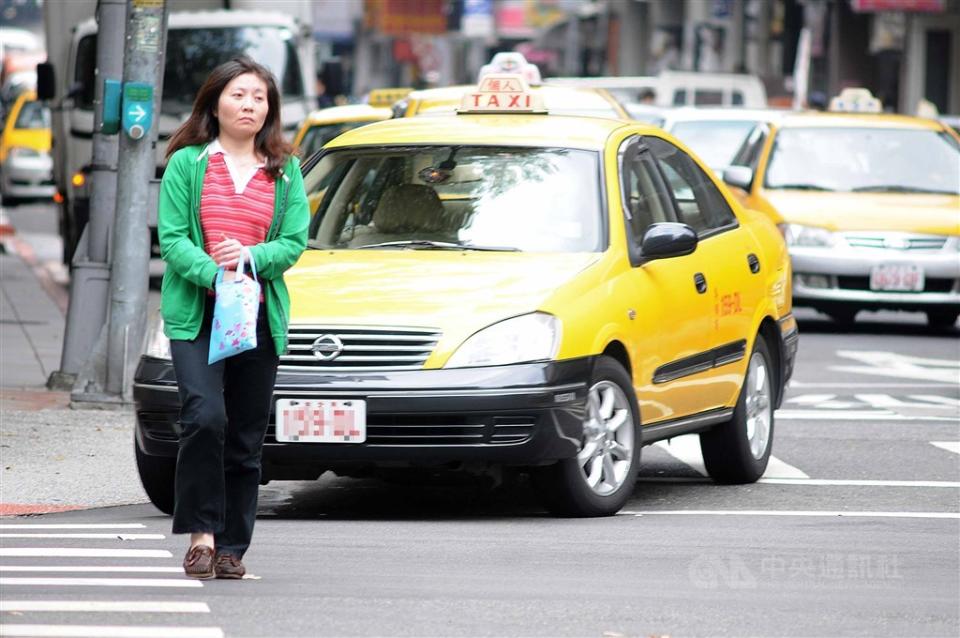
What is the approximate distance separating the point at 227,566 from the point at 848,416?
20.1ft

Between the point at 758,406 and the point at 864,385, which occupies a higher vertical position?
the point at 758,406

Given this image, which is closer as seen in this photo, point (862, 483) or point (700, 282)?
point (700, 282)

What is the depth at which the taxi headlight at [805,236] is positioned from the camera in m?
17.1

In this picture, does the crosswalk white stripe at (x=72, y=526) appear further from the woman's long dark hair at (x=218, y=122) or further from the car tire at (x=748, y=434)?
the car tire at (x=748, y=434)

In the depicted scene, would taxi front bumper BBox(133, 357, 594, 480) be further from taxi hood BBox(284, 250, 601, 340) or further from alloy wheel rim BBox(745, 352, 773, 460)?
alloy wheel rim BBox(745, 352, 773, 460)

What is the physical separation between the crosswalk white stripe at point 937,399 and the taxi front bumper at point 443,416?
554 centimetres

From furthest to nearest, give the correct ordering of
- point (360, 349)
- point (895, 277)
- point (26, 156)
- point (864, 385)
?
1. point (26, 156)
2. point (895, 277)
3. point (864, 385)
4. point (360, 349)

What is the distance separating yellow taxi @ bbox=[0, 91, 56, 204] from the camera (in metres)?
37.4

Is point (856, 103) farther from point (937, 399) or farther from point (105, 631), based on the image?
point (105, 631)

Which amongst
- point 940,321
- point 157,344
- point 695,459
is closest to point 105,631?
point 157,344

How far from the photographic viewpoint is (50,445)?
10305 mm

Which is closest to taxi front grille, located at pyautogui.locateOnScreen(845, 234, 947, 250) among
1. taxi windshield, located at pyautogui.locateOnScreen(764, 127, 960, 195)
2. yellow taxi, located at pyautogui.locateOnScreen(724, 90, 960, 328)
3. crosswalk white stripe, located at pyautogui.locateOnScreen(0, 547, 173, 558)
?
yellow taxi, located at pyautogui.locateOnScreen(724, 90, 960, 328)

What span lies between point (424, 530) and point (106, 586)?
1.58m

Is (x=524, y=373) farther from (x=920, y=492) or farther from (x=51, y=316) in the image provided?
(x=51, y=316)
